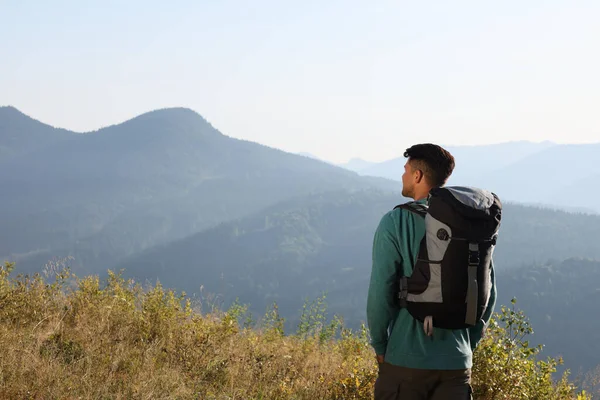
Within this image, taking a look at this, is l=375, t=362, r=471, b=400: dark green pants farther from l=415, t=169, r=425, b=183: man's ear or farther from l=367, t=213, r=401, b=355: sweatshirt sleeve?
l=415, t=169, r=425, b=183: man's ear

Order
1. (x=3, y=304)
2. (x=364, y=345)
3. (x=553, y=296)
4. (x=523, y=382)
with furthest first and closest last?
(x=553, y=296) < (x=364, y=345) < (x=3, y=304) < (x=523, y=382)

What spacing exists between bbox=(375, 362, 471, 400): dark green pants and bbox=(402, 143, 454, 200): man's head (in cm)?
95

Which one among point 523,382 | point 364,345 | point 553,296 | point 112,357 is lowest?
point 553,296

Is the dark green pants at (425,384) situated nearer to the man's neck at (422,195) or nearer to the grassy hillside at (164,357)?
the man's neck at (422,195)

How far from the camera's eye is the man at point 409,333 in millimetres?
2529

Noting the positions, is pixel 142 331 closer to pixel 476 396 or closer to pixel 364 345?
pixel 364 345

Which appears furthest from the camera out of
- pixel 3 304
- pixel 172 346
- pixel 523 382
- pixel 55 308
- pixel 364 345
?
pixel 364 345

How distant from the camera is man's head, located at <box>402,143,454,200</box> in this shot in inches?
107

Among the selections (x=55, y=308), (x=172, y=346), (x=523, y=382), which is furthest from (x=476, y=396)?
(x=55, y=308)

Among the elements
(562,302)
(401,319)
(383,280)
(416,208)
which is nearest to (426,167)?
(416,208)

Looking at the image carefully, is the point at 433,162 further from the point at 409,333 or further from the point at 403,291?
the point at 409,333

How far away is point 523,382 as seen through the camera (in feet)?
14.3

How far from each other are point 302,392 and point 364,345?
8.24 ft

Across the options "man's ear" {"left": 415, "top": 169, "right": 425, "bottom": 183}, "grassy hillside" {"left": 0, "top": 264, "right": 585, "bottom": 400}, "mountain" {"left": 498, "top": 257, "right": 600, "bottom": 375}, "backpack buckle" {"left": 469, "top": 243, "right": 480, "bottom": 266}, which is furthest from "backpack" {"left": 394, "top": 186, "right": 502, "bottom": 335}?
"mountain" {"left": 498, "top": 257, "right": 600, "bottom": 375}
